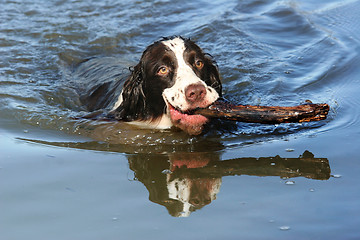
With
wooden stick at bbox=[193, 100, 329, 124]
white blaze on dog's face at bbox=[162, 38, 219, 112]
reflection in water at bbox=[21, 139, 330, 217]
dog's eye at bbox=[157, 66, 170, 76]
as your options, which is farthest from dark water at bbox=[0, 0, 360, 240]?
dog's eye at bbox=[157, 66, 170, 76]

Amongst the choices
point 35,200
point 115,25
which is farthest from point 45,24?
point 35,200

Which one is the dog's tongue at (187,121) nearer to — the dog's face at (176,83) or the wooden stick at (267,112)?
the dog's face at (176,83)

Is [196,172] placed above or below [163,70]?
below

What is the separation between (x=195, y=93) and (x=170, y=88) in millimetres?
369

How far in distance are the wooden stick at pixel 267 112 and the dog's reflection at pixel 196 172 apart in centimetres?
30

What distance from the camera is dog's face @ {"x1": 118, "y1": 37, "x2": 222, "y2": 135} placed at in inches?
180

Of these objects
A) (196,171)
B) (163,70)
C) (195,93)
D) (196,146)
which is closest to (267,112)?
(195,93)

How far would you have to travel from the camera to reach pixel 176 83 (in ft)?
15.5

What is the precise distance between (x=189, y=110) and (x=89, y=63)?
10.7 feet

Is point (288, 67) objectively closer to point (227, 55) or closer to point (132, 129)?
point (227, 55)

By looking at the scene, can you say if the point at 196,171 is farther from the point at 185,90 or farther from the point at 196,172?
the point at 185,90

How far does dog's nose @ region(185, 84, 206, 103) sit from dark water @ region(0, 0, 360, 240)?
468 mm

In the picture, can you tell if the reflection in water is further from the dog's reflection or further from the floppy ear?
the floppy ear

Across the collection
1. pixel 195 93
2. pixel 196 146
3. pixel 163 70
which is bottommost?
pixel 196 146
